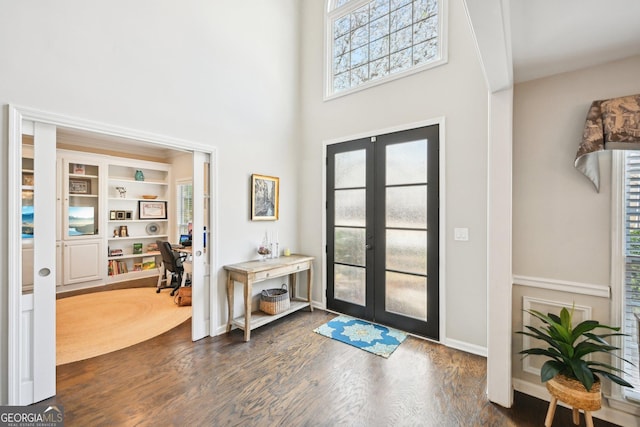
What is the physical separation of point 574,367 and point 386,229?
1970mm

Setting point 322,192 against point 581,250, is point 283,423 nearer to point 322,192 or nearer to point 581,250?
point 581,250

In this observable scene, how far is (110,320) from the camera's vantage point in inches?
135

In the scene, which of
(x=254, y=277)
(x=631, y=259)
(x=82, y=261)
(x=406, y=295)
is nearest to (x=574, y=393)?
(x=631, y=259)

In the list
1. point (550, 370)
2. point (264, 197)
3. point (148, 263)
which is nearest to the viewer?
point (550, 370)

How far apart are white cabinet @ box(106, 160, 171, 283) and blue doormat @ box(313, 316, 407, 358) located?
4557 mm

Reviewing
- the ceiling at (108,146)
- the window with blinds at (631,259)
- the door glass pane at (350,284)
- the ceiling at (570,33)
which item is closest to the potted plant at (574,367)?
the window with blinds at (631,259)

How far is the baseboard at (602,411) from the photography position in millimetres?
1752

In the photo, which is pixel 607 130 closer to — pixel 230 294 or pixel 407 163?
pixel 407 163

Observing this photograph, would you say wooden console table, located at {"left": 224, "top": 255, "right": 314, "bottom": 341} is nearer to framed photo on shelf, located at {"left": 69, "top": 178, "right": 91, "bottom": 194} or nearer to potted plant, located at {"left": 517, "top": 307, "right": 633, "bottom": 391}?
potted plant, located at {"left": 517, "top": 307, "right": 633, "bottom": 391}

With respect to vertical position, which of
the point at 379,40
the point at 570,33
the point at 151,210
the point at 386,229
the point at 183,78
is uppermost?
the point at 379,40

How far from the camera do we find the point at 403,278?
3174 millimetres

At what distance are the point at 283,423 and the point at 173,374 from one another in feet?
3.84

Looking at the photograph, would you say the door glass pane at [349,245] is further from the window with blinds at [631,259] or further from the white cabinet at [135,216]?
the white cabinet at [135,216]

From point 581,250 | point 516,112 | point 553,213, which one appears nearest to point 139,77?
point 516,112
